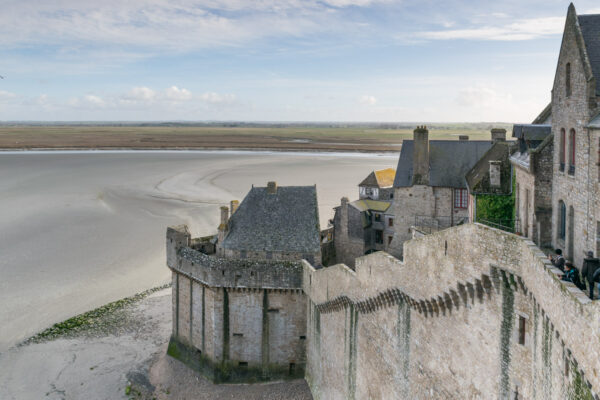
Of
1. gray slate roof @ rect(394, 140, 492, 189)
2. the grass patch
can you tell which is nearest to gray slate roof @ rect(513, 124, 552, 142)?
gray slate roof @ rect(394, 140, 492, 189)

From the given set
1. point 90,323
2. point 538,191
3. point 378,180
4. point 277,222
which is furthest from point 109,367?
point 538,191

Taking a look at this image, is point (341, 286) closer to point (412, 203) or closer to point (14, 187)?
point (412, 203)

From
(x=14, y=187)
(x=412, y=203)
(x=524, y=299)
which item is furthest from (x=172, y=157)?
(x=524, y=299)

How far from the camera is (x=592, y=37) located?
14938 mm

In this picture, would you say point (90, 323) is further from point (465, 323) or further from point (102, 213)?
point (102, 213)

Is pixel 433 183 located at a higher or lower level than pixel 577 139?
lower

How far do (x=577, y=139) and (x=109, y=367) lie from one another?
24857mm

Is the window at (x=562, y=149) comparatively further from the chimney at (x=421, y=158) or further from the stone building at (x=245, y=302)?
the chimney at (x=421, y=158)

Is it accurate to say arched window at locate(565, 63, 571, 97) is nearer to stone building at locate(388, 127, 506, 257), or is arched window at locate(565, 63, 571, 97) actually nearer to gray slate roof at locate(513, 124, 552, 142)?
gray slate roof at locate(513, 124, 552, 142)

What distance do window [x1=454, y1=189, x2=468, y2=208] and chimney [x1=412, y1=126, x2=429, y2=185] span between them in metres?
1.86

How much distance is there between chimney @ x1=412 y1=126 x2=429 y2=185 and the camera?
107ft

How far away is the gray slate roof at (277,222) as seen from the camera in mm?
28484

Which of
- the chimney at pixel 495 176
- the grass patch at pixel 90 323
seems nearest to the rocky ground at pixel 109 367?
the grass patch at pixel 90 323

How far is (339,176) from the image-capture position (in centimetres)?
9506
